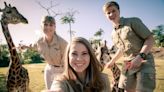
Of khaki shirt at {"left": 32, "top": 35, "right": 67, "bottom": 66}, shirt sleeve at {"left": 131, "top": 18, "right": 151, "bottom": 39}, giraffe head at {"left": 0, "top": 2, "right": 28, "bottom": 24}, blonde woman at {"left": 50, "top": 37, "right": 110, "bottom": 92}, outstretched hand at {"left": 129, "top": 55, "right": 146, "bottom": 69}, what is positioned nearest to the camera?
blonde woman at {"left": 50, "top": 37, "right": 110, "bottom": 92}

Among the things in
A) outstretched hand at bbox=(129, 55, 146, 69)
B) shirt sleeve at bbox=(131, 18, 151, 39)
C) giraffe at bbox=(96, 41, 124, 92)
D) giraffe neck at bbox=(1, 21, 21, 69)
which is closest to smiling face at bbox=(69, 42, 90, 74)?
outstretched hand at bbox=(129, 55, 146, 69)

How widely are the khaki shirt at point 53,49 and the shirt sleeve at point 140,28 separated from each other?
1393mm

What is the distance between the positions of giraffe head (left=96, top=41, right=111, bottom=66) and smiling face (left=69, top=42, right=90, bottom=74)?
508 centimetres

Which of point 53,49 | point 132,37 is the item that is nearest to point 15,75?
point 53,49

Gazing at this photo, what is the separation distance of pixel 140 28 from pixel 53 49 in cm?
159

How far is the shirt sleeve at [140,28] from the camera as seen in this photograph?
465cm

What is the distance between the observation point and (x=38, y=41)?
5.78m

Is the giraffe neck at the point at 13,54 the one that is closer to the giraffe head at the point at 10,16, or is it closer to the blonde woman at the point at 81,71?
the giraffe head at the point at 10,16

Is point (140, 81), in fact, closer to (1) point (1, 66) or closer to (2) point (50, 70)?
(2) point (50, 70)

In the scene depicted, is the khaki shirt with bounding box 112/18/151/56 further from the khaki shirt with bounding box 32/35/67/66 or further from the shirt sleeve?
the khaki shirt with bounding box 32/35/67/66

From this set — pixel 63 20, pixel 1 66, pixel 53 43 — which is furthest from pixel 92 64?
pixel 63 20

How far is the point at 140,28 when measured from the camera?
15.3 feet

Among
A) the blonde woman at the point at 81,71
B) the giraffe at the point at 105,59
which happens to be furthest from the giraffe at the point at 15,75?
the blonde woman at the point at 81,71

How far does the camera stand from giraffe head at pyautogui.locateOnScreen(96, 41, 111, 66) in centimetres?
806
